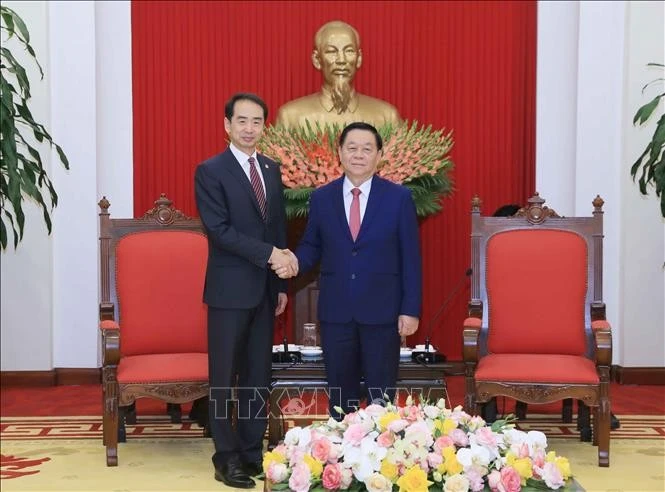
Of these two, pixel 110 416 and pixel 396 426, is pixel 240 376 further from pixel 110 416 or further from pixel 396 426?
pixel 396 426

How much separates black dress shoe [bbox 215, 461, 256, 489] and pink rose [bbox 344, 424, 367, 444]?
1.50 metres

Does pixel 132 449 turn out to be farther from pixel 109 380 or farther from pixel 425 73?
pixel 425 73

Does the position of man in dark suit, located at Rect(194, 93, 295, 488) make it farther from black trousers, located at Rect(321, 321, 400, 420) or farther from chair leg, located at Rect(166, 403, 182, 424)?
chair leg, located at Rect(166, 403, 182, 424)

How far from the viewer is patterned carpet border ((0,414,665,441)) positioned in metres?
4.68

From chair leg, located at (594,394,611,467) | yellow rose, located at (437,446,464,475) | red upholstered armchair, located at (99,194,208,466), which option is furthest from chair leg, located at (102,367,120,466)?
yellow rose, located at (437,446,464,475)

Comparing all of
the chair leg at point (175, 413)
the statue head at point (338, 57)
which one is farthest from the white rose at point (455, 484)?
the statue head at point (338, 57)

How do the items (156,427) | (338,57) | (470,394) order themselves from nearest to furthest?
(470,394) < (156,427) < (338,57)

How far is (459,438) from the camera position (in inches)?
92.3

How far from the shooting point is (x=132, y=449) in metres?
4.45

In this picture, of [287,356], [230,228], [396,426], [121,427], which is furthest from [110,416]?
[396,426]

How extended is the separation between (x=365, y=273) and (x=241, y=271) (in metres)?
0.49

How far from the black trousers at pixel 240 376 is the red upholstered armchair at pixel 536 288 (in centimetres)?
93

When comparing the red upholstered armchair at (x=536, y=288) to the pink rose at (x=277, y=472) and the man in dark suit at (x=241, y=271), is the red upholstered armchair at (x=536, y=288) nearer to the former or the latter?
the man in dark suit at (x=241, y=271)

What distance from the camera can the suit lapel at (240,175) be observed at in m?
3.80
